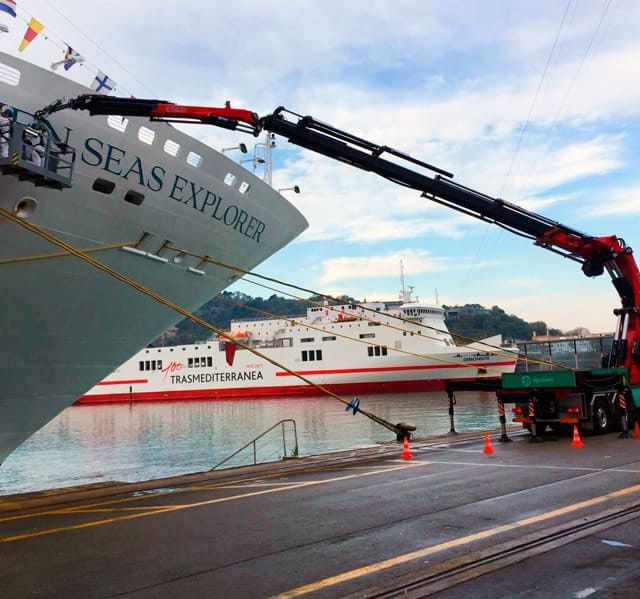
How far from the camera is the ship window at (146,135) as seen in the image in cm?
941

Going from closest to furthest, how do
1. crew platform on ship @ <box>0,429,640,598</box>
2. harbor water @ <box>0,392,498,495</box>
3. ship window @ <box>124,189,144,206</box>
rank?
crew platform on ship @ <box>0,429,640,598</box>, ship window @ <box>124,189,144,206</box>, harbor water @ <box>0,392,498,495</box>

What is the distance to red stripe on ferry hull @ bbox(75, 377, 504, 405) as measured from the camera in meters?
52.0

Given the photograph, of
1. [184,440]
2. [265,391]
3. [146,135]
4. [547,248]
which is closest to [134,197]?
[146,135]

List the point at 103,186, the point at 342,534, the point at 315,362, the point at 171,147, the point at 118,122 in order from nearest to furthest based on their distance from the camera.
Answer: the point at 342,534
the point at 118,122
the point at 103,186
the point at 171,147
the point at 315,362

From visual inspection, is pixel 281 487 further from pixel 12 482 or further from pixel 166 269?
pixel 12 482

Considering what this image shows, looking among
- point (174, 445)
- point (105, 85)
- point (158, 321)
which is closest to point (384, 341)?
point (174, 445)

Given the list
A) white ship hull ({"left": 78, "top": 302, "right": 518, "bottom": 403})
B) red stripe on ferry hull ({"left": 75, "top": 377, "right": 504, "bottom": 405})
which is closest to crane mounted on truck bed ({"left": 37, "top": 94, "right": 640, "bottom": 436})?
white ship hull ({"left": 78, "top": 302, "right": 518, "bottom": 403})

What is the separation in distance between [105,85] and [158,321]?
4695mm

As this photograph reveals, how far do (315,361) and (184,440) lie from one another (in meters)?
29.8

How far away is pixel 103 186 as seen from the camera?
30.4 feet

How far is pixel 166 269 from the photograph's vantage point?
11047 millimetres

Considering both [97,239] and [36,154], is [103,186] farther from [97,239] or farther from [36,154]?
[36,154]

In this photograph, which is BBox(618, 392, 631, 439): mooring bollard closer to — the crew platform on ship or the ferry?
the crew platform on ship

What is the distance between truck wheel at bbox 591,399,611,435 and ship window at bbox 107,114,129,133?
478 inches
